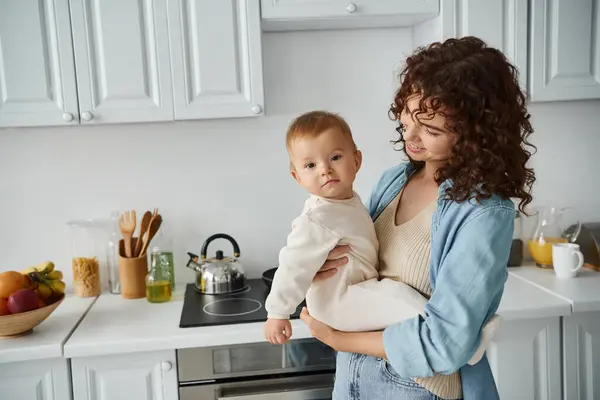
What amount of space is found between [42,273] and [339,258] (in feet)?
3.85

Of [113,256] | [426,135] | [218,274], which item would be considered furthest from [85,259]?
[426,135]

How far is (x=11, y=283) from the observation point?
1752 mm

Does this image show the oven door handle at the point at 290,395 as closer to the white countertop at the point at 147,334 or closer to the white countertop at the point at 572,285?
the white countertop at the point at 147,334

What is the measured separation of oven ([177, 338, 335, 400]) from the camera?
5.89 ft

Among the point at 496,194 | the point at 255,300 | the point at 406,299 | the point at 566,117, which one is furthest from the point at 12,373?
the point at 566,117

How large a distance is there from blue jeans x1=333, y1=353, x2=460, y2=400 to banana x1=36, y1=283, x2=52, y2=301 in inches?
44.2

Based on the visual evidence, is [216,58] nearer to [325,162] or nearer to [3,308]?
[325,162]

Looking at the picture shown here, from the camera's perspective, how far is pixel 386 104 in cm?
241

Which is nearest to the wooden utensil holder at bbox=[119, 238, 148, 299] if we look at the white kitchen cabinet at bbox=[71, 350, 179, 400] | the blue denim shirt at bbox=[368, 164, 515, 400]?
the white kitchen cabinet at bbox=[71, 350, 179, 400]

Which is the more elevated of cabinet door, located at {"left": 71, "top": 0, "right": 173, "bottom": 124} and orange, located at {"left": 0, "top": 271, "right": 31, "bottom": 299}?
cabinet door, located at {"left": 71, "top": 0, "right": 173, "bottom": 124}

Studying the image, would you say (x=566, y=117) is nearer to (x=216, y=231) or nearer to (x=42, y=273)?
(x=216, y=231)

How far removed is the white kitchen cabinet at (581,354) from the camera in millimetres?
1929

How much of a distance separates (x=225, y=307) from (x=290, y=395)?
40 cm

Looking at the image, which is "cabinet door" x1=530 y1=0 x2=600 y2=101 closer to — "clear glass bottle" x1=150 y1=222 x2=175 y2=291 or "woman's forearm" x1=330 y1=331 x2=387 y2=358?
"woman's forearm" x1=330 y1=331 x2=387 y2=358
